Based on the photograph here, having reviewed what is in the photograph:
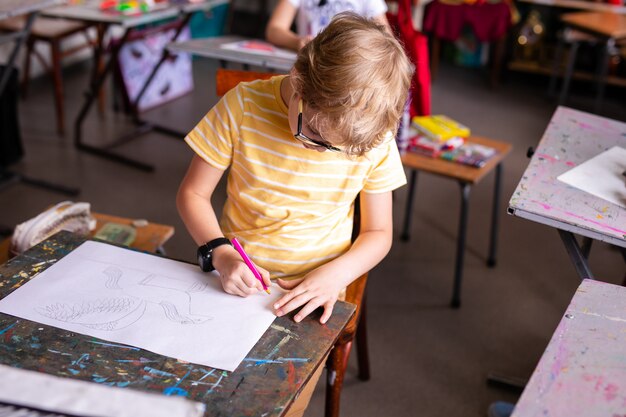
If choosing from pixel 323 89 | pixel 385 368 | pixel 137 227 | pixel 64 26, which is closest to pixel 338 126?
pixel 323 89

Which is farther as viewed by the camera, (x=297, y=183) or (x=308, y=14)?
(x=308, y=14)

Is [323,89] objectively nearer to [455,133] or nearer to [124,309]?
[124,309]

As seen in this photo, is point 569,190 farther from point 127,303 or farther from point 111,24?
point 111,24

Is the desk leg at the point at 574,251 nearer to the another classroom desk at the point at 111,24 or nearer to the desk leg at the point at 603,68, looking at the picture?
the another classroom desk at the point at 111,24

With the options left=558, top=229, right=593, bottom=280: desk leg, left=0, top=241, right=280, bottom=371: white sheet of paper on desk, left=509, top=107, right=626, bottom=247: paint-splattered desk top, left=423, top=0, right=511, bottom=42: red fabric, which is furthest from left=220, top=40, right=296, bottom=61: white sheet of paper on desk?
left=423, top=0, right=511, bottom=42: red fabric

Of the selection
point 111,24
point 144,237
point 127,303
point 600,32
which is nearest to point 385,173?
point 127,303

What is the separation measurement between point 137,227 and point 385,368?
0.81 meters

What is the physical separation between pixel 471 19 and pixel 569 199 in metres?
3.19

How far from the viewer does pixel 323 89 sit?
3.16 feet

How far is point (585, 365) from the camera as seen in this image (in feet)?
2.93

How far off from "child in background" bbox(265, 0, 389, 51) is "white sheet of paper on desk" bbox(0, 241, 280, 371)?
1.39 metres

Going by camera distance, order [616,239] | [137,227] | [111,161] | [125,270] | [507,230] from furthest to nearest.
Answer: [111,161]
[507,230]
[137,227]
[616,239]
[125,270]

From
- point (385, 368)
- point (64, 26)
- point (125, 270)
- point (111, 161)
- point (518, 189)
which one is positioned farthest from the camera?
point (64, 26)

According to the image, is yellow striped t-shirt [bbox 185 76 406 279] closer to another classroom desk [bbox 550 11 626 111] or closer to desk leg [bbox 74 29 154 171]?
desk leg [bbox 74 29 154 171]
